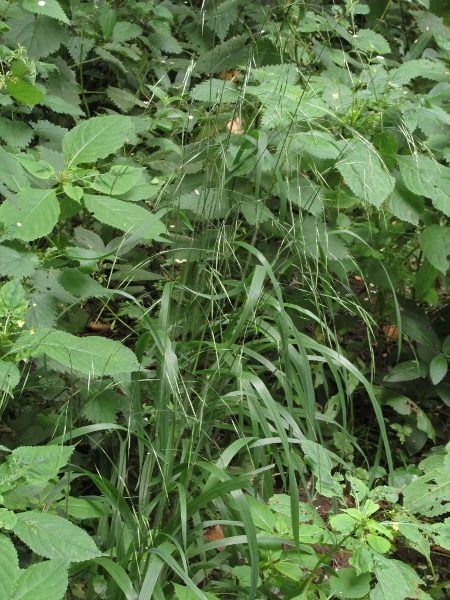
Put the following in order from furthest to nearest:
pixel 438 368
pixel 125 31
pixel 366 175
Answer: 1. pixel 125 31
2. pixel 438 368
3. pixel 366 175

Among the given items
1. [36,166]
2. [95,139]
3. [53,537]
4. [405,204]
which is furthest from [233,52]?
[53,537]

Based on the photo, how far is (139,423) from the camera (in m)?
1.87

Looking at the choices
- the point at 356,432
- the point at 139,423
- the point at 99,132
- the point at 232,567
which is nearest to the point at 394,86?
the point at 99,132

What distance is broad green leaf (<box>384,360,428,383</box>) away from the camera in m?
2.72

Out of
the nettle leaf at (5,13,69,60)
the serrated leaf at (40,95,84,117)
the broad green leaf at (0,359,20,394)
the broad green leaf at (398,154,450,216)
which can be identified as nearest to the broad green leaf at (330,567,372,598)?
the broad green leaf at (0,359,20,394)

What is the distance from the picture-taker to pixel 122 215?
2.03 metres

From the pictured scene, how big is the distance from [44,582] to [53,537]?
132mm

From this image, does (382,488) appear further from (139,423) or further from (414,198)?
(414,198)

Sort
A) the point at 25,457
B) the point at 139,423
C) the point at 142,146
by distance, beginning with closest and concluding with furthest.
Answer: the point at 25,457
the point at 139,423
the point at 142,146

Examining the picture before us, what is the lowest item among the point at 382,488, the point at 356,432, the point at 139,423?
the point at 356,432

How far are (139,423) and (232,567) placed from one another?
41 cm

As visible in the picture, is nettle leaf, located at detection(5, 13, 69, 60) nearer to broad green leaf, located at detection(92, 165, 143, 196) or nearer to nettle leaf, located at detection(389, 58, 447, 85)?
broad green leaf, located at detection(92, 165, 143, 196)

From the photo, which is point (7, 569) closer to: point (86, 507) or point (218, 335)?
point (86, 507)

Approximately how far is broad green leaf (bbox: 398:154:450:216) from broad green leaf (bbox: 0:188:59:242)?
107cm
